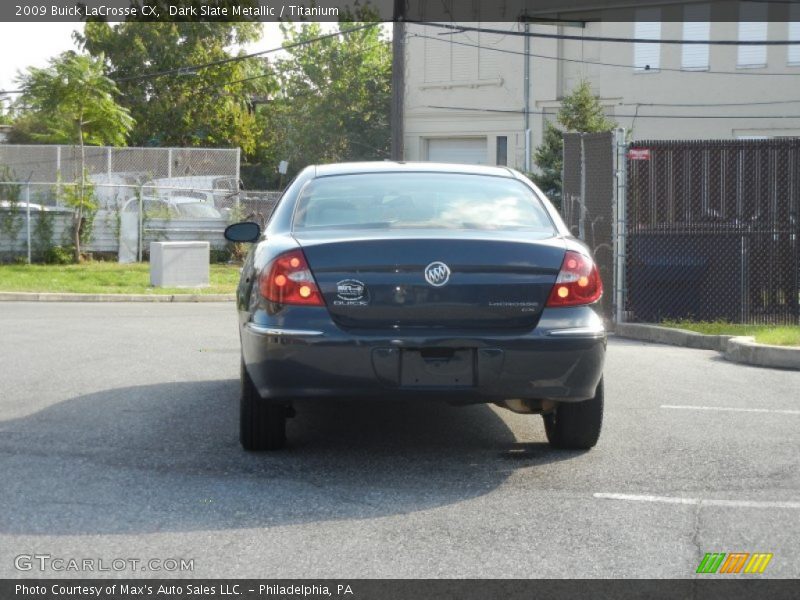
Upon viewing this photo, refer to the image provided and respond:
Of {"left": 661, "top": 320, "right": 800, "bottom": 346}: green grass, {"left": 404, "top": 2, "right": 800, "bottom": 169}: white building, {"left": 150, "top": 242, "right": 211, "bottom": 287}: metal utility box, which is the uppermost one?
{"left": 404, "top": 2, "right": 800, "bottom": 169}: white building

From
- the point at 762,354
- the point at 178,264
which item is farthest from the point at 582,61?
the point at 762,354

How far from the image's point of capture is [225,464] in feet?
20.1

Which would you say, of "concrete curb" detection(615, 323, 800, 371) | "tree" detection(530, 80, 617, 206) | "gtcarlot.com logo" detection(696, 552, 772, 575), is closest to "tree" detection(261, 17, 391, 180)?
"tree" detection(530, 80, 617, 206)

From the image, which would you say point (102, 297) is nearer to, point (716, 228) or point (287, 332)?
point (716, 228)

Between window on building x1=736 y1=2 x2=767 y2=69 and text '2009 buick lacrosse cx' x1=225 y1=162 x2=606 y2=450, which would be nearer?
text '2009 buick lacrosse cx' x1=225 y1=162 x2=606 y2=450

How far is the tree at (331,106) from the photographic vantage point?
5531 centimetres

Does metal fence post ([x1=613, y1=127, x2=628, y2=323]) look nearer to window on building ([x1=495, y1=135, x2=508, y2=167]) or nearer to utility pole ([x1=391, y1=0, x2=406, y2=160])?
utility pole ([x1=391, y1=0, x2=406, y2=160])

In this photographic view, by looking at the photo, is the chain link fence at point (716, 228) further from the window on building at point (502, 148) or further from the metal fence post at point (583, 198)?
the window on building at point (502, 148)

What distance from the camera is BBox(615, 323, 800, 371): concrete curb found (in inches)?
428

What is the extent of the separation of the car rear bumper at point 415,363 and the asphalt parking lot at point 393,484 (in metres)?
0.43

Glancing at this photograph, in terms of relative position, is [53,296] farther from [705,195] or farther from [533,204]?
[533,204]

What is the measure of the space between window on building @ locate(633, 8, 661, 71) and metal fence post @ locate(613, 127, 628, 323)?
920 inches

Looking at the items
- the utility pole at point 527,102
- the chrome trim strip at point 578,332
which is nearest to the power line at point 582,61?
the utility pole at point 527,102

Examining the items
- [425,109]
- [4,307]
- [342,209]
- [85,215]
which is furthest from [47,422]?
[425,109]
